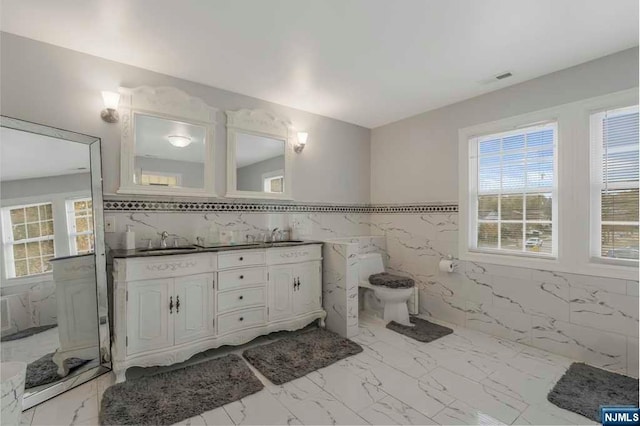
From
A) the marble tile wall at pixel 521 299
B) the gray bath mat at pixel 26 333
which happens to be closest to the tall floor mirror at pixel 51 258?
the gray bath mat at pixel 26 333

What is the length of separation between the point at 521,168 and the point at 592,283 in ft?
3.82

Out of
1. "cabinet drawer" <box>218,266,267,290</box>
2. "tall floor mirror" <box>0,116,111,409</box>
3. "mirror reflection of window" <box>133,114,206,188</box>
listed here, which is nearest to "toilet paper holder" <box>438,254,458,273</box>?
"cabinet drawer" <box>218,266,267,290</box>

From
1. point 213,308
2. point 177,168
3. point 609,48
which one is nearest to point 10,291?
point 213,308

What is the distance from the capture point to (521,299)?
9.16 ft

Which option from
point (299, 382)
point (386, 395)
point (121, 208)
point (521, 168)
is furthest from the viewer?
point (521, 168)

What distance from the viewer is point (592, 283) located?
7.91 ft

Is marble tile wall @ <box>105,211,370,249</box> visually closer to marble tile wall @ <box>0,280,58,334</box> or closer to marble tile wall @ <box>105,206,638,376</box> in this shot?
marble tile wall @ <box>105,206,638,376</box>

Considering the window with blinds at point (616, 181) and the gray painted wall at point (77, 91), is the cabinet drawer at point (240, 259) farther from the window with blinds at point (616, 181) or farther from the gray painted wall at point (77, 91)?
the window with blinds at point (616, 181)

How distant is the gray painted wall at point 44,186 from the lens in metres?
1.85

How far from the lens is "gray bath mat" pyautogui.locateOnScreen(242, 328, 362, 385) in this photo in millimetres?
2264

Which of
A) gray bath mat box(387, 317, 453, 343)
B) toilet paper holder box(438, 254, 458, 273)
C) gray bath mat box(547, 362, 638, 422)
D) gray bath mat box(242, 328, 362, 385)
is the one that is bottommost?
gray bath mat box(387, 317, 453, 343)

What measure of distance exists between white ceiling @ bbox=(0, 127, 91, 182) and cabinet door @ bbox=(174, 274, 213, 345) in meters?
1.16

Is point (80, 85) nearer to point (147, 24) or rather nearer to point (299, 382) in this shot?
point (147, 24)

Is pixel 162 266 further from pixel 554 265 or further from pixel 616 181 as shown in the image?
pixel 616 181
